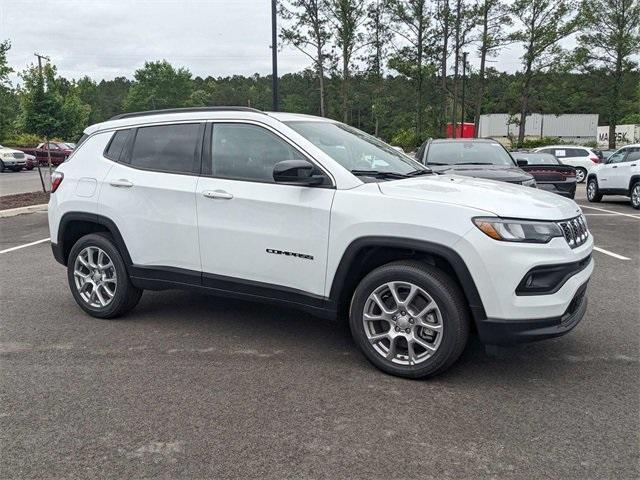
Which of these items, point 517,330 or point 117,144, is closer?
point 517,330

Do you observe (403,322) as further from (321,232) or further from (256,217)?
(256,217)

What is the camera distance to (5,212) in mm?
13727

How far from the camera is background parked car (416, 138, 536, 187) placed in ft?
27.7

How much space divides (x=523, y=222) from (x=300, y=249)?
1.48 metres

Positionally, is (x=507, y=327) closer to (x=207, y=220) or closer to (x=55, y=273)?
(x=207, y=220)

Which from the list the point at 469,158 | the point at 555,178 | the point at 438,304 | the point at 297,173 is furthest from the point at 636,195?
the point at 297,173

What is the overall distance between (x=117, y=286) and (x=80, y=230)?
0.76 meters

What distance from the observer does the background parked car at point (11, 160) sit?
30375 mm

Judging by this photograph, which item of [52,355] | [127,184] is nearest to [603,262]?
[127,184]

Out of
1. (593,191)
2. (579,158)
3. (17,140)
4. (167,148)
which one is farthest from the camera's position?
(17,140)

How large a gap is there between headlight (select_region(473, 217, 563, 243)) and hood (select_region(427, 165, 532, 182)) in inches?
163

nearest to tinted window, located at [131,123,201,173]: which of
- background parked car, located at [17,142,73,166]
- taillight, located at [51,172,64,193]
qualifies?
taillight, located at [51,172,64,193]

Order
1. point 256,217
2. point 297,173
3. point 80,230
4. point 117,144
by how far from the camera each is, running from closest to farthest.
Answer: point 297,173, point 256,217, point 117,144, point 80,230

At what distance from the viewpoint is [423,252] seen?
373 cm
